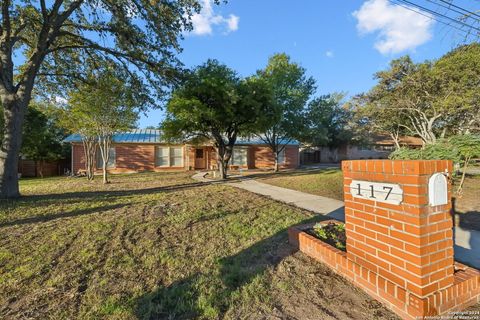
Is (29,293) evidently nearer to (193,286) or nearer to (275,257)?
(193,286)

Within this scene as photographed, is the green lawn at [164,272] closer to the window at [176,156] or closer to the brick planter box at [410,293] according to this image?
the brick planter box at [410,293]

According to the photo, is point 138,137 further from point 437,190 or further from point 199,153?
point 437,190

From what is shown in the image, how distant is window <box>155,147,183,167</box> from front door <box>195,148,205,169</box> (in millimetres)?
1325

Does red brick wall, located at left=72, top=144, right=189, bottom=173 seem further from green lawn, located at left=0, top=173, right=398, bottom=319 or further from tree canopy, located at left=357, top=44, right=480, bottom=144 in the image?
tree canopy, located at left=357, top=44, right=480, bottom=144

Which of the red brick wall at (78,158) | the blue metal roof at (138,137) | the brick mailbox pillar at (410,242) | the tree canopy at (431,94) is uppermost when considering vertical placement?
the tree canopy at (431,94)

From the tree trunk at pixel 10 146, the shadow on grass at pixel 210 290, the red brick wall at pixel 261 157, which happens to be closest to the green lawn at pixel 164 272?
the shadow on grass at pixel 210 290

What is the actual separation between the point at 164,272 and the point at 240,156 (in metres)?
20.2

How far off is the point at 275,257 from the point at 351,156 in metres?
37.1

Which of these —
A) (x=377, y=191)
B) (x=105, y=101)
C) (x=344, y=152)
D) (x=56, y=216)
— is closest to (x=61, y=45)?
(x=105, y=101)

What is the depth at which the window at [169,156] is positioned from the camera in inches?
803

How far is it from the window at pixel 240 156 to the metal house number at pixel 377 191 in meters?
20.3

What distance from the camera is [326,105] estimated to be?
19109mm

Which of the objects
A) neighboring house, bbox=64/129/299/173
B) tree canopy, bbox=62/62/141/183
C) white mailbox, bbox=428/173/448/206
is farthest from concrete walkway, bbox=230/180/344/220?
neighboring house, bbox=64/129/299/173

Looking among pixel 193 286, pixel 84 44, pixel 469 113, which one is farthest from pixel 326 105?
pixel 193 286
